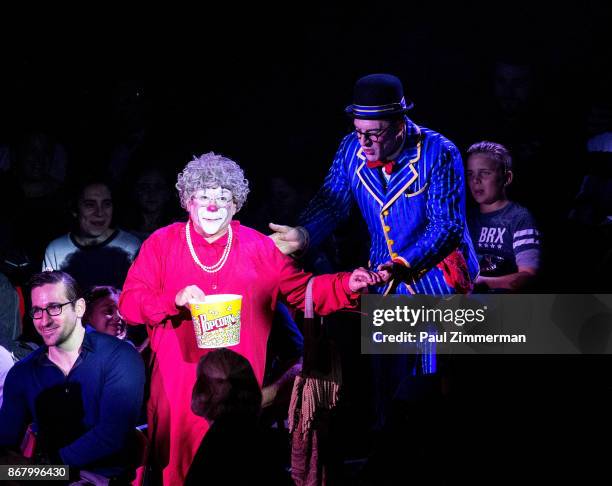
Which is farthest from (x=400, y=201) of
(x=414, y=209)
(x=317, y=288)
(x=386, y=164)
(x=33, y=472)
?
(x=33, y=472)

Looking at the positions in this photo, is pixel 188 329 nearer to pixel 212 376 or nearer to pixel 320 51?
pixel 212 376

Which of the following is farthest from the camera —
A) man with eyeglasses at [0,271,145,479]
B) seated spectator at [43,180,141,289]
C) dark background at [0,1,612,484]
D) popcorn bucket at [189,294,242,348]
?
seated spectator at [43,180,141,289]

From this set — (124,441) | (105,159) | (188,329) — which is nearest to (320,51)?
(105,159)

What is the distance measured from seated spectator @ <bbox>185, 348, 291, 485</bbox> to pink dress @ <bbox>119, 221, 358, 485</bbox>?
0.74 feet

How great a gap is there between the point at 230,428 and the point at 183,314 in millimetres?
772

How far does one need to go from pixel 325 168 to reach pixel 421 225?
1.58 meters

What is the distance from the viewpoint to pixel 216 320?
13.1 feet

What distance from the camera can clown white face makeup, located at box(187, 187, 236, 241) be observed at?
418 centimetres

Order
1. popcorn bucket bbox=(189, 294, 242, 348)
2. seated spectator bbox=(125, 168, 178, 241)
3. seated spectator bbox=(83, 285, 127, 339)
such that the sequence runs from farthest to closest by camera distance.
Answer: seated spectator bbox=(125, 168, 178, 241), seated spectator bbox=(83, 285, 127, 339), popcorn bucket bbox=(189, 294, 242, 348)

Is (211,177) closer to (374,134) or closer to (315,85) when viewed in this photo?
(374,134)

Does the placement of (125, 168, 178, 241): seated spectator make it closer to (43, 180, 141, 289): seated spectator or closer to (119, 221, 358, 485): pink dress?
(43, 180, 141, 289): seated spectator

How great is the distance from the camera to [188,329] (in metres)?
4.21

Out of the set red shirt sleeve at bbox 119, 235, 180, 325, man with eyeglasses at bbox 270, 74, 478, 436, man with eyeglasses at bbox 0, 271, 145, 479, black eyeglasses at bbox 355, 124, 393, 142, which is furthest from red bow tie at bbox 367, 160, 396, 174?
man with eyeglasses at bbox 0, 271, 145, 479

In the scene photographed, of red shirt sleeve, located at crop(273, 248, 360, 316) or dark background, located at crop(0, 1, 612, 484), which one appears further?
dark background, located at crop(0, 1, 612, 484)
